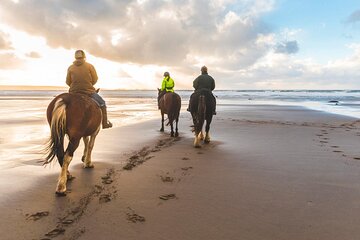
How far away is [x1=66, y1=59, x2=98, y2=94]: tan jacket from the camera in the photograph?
21.6 ft

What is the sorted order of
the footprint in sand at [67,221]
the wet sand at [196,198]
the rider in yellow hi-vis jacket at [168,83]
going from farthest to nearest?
the rider in yellow hi-vis jacket at [168,83], the footprint in sand at [67,221], the wet sand at [196,198]

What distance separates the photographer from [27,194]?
4.91 meters

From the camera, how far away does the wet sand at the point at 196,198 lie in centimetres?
365

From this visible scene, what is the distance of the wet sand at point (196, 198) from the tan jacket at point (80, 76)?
1.68 meters

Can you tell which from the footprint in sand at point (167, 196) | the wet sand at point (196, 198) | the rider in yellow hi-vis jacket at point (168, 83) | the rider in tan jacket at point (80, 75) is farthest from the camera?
the rider in yellow hi-vis jacket at point (168, 83)

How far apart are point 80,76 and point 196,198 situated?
3622 mm

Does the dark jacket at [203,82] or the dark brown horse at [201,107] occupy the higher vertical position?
the dark jacket at [203,82]

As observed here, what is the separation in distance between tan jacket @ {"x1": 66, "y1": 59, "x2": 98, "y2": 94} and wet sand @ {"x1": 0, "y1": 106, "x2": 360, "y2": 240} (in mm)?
1685

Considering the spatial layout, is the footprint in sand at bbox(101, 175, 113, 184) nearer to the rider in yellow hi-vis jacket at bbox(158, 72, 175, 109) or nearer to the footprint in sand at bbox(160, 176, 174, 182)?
the footprint in sand at bbox(160, 176, 174, 182)

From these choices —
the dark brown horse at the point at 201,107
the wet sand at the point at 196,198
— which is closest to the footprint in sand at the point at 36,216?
the wet sand at the point at 196,198

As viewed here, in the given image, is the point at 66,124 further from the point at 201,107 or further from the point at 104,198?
the point at 201,107

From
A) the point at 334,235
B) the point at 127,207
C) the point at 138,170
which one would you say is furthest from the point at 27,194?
the point at 334,235

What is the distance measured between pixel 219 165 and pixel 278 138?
4.67 meters

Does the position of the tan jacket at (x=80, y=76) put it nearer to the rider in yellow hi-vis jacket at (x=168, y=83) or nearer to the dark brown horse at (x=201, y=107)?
the dark brown horse at (x=201, y=107)
